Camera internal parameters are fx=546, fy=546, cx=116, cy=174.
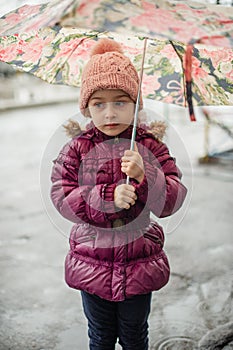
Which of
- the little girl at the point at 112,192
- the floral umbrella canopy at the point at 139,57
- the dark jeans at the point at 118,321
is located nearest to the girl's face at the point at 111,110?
the little girl at the point at 112,192

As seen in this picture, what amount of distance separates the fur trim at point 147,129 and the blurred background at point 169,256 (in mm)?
92

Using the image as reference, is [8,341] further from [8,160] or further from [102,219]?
[8,160]

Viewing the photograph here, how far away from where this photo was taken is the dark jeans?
2.28m

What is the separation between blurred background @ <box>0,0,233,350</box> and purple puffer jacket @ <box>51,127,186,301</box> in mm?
248

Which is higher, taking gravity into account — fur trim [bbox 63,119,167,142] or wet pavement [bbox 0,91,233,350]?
fur trim [bbox 63,119,167,142]

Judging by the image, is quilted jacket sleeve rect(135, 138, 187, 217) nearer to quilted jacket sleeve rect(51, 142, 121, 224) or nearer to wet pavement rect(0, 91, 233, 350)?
quilted jacket sleeve rect(51, 142, 121, 224)

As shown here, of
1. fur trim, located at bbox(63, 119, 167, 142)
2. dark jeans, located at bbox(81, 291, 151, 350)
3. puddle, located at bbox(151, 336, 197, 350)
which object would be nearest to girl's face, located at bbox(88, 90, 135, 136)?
fur trim, located at bbox(63, 119, 167, 142)

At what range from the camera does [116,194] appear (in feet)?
6.74

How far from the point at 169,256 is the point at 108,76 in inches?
96.2

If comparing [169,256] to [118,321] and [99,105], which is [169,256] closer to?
[118,321]

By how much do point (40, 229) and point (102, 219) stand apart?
299 cm

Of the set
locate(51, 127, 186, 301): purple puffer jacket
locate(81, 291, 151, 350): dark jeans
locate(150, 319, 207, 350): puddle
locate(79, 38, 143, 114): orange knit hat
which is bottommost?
locate(150, 319, 207, 350): puddle

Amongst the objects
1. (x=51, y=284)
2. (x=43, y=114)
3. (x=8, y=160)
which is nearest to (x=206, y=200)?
(x=51, y=284)

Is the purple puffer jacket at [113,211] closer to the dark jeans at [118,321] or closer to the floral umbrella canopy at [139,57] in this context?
the dark jeans at [118,321]
